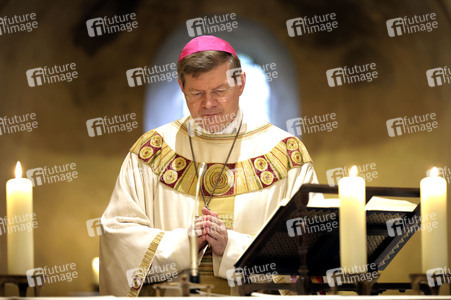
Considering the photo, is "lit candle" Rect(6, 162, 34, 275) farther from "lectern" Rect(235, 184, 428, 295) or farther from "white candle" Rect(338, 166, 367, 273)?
"white candle" Rect(338, 166, 367, 273)

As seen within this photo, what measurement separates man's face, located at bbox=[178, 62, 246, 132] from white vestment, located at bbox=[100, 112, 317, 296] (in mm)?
266

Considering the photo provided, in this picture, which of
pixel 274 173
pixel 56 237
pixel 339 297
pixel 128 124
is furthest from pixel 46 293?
pixel 339 297

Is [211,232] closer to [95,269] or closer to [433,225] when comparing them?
[433,225]

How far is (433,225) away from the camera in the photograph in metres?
3.15

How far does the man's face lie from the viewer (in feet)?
15.9

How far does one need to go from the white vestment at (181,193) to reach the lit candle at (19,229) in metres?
1.20

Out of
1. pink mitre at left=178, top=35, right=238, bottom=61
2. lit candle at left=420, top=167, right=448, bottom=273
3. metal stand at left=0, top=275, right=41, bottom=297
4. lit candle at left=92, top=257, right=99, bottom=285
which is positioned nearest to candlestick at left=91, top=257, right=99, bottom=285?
lit candle at left=92, top=257, right=99, bottom=285

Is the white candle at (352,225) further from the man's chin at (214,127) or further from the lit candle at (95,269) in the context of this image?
the lit candle at (95,269)

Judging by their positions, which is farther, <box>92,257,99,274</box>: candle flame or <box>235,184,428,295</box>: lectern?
<box>92,257,99,274</box>: candle flame

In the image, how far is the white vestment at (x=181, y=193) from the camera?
432 cm

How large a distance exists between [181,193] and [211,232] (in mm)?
676

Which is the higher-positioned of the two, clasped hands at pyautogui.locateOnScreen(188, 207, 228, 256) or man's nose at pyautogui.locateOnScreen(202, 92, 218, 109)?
man's nose at pyautogui.locateOnScreen(202, 92, 218, 109)

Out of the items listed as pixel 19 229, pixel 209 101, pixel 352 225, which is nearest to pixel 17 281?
pixel 19 229

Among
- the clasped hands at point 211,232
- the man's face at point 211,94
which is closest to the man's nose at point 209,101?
the man's face at point 211,94
